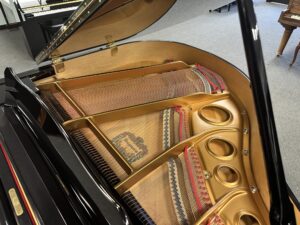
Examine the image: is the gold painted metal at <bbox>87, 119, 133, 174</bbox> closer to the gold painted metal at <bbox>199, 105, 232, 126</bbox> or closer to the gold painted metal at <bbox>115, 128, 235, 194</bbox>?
the gold painted metal at <bbox>115, 128, 235, 194</bbox>

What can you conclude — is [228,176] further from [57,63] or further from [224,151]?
[57,63]

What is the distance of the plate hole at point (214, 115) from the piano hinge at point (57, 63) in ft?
A: 3.77

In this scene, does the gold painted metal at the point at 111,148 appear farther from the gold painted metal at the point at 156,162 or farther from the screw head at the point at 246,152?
the screw head at the point at 246,152

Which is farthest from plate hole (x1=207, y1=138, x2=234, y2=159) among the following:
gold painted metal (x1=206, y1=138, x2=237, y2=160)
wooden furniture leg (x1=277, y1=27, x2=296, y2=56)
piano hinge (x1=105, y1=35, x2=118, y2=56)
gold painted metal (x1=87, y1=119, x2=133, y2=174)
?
wooden furniture leg (x1=277, y1=27, x2=296, y2=56)

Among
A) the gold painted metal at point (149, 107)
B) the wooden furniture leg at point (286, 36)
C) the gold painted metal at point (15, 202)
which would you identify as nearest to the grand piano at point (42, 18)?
the gold painted metal at point (149, 107)

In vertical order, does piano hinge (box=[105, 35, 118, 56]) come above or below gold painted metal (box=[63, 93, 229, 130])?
above

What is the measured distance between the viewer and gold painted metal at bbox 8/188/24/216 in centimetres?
89

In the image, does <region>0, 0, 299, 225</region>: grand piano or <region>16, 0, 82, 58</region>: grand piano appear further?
<region>16, 0, 82, 58</region>: grand piano

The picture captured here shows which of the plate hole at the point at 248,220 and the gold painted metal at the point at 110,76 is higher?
the gold painted metal at the point at 110,76

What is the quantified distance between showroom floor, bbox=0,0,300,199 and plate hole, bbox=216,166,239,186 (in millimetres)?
1244

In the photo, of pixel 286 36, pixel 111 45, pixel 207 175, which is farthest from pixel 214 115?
pixel 286 36

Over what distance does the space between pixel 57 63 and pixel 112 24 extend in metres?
0.57

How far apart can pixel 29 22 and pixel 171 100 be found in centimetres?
339

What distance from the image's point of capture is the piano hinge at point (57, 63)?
1904 mm
